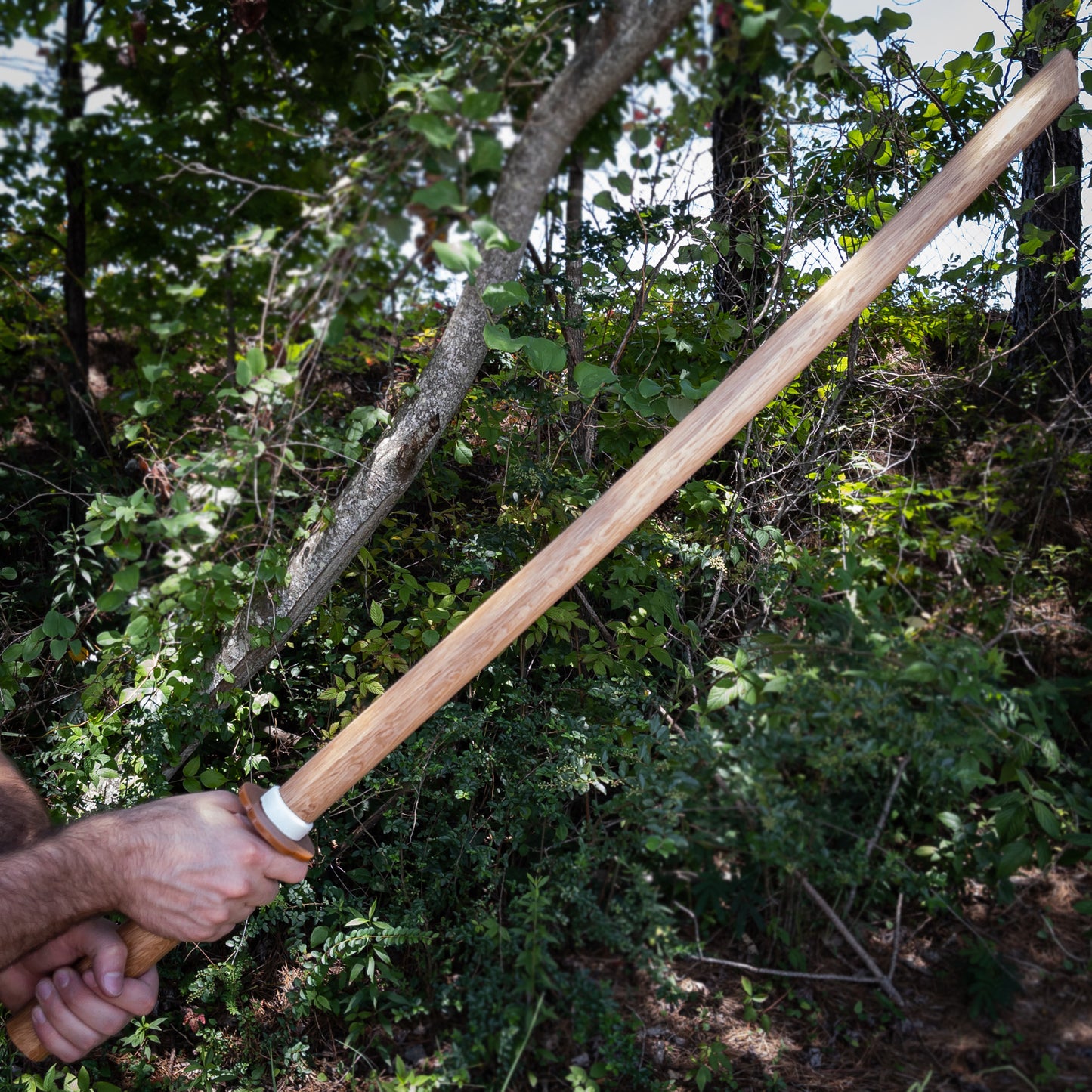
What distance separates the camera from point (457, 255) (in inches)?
52.9

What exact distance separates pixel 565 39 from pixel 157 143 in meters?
1.23

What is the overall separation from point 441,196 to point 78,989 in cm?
167

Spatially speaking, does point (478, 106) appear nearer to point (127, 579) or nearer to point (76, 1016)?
point (127, 579)

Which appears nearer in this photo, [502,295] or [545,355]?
[502,295]

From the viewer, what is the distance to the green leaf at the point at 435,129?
4.30ft

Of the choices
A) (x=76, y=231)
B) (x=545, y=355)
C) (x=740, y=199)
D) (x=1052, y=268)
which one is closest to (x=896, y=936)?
(x=545, y=355)

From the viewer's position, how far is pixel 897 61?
1.98m

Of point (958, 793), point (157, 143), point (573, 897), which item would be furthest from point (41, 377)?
point (958, 793)

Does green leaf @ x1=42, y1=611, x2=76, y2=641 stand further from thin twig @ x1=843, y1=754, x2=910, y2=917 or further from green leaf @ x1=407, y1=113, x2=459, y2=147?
thin twig @ x1=843, y1=754, x2=910, y2=917

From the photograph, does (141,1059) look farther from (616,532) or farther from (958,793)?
(958,793)

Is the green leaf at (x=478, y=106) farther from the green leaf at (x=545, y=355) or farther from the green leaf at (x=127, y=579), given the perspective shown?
the green leaf at (x=127, y=579)

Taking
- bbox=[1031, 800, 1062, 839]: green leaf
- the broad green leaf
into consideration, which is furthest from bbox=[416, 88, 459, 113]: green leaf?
bbox=[1031, 800, 1062, 839]: green leaf

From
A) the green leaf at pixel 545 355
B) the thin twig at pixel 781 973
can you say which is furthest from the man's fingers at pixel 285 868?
the green leaf at pixel 545 355

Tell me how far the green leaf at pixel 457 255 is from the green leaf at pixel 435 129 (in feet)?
0.51
